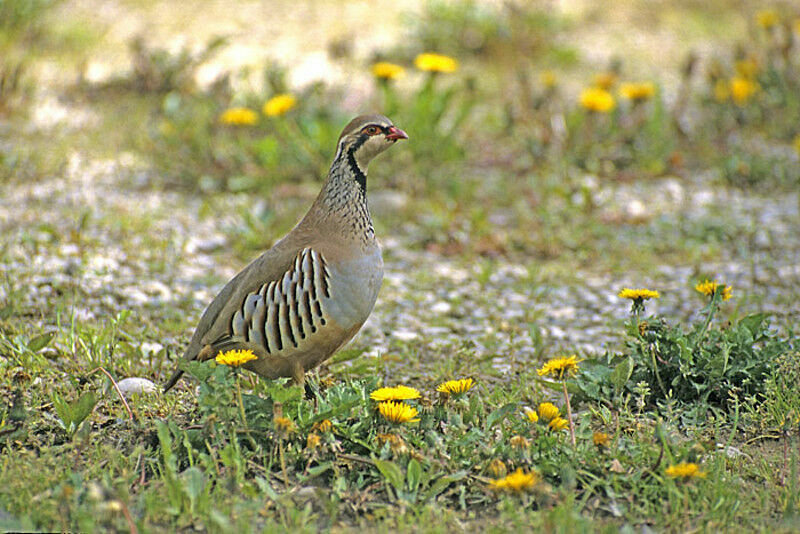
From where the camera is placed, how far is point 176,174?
6711 mm

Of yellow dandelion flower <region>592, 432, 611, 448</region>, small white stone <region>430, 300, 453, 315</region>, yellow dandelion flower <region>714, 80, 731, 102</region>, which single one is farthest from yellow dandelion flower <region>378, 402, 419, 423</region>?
yellow dandelion flower <region>714, 80, 731, 102</region>

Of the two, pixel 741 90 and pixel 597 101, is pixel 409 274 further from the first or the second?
pixel 741 90

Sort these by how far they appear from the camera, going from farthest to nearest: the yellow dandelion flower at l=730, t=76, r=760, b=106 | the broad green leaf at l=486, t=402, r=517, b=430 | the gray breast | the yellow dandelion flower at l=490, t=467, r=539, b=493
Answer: the yellow dandelion flower at l=730, t=76, r=760, b=106
the gray breast
the broad green leaf at l=486, t=402, r=517, b=430
the yellow dandelion flower at l=490, t=467, r=539, b=493

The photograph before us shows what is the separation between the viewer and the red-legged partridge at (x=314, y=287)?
11.9 ft

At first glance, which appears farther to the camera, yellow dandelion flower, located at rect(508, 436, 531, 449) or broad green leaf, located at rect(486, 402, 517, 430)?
broad green leaf, located at rect(486, 402, 517, 430)

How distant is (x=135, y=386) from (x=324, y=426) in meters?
1.04

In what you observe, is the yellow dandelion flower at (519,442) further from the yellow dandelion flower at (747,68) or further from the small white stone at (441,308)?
the yellow dandelion flower at (747,68)

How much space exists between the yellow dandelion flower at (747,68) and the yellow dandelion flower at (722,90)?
0.80ft

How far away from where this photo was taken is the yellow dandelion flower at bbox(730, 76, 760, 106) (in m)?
7.50

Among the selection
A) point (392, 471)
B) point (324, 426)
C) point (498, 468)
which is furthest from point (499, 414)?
point (324, 426)

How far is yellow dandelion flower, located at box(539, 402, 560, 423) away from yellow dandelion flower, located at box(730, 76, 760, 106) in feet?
16.8

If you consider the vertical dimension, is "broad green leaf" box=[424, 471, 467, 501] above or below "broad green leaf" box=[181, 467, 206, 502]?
below

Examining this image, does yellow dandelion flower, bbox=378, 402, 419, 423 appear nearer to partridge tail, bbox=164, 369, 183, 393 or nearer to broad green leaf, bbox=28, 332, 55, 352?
partridge tail, bbox=164, 369, 183, 393

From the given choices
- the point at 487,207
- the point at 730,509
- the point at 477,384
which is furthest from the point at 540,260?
the point at 730,509
